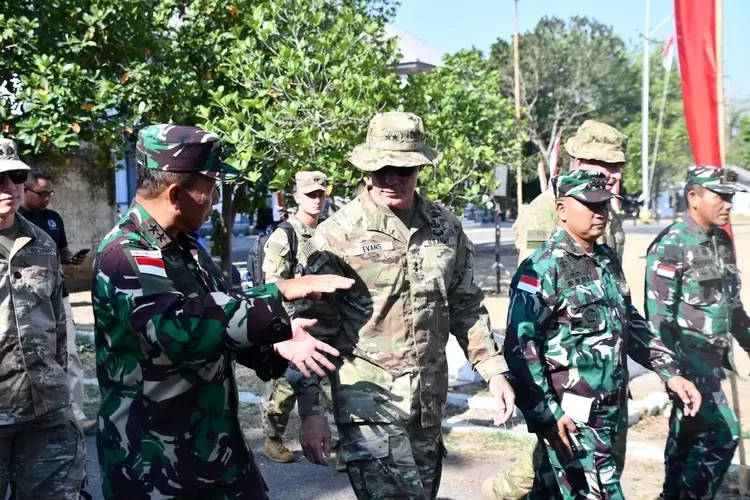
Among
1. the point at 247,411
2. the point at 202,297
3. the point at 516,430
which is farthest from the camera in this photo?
the point at 247,411

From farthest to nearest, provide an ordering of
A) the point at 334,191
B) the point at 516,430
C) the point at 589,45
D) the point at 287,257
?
the point at 589,45 < the point at 334,191 < the point at 516,430 < the point at 287,257

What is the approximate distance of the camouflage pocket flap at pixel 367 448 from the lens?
3285 millimetres

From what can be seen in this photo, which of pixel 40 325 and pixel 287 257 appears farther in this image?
pixel 287 257

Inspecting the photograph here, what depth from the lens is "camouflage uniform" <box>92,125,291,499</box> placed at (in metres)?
2.35

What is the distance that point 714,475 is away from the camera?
4461mm

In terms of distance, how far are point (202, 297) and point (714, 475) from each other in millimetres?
3269

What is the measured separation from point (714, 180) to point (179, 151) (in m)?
3.22

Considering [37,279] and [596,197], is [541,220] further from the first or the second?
[37,279]

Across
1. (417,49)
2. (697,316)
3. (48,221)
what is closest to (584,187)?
(697,316)

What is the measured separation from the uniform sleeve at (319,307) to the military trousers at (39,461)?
1184 mm

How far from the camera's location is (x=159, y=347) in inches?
92.1

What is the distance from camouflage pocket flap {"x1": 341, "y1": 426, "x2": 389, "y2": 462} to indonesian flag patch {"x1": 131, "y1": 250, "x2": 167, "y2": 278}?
124 centimetres

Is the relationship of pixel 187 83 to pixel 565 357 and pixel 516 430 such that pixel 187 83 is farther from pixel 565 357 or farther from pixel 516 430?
pixel 565 357

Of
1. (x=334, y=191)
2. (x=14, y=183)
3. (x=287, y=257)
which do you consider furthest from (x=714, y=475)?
(x=334, y=191)
